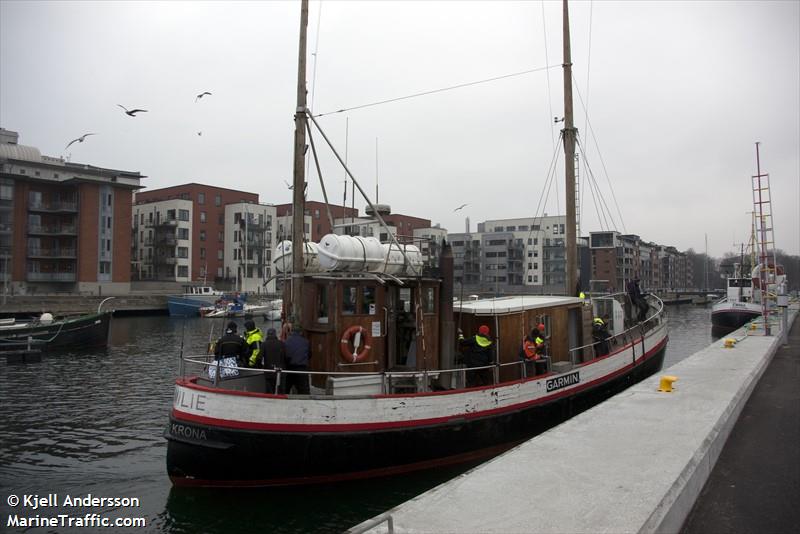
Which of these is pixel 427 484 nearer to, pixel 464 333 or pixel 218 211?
pixel 464 333

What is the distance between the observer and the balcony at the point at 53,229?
62.9 m

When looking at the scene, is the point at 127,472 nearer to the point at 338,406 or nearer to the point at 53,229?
the point at 338,406

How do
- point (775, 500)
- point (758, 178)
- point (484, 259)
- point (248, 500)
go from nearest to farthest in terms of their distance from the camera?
point (775, 500) < point (248, 500) < point (758, 178) < point (484, 259)

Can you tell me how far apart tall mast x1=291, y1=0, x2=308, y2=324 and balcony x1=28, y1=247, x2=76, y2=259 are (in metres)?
64.2

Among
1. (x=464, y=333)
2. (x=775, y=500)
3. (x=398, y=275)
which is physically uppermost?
(x=398, y=275)

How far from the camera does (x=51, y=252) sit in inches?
2498

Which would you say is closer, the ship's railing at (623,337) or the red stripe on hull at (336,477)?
the red stripe on hull at (336,477)

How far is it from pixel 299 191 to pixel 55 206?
6594 centimetres

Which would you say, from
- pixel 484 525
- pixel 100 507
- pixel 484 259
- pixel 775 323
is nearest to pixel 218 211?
pixel 484 259

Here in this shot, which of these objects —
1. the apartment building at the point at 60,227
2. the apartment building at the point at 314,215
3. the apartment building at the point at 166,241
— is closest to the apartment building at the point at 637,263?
the apartment building at the point at 314,215

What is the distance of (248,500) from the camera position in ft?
30.9

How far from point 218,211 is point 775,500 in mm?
86232

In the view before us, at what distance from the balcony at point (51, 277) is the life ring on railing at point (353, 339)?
64431 millimetres

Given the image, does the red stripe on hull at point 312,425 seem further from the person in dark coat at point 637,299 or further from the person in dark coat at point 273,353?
the person in dark coat at point 637,299
